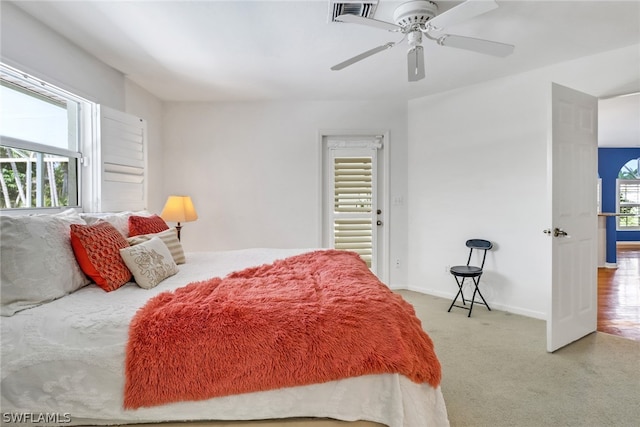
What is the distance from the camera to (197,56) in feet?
9.25

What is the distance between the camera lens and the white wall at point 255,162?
4.15m

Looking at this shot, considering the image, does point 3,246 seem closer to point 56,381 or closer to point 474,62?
point 56,381

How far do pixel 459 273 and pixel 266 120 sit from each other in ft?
9.35

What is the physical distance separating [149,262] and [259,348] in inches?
38.1

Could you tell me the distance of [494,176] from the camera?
353 centimetres

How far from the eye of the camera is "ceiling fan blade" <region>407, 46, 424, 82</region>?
84.2 inches

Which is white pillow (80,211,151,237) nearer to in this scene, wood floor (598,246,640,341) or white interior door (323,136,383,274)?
white interior door (323,136,383,274)

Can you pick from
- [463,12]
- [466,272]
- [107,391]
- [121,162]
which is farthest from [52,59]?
[466,272]

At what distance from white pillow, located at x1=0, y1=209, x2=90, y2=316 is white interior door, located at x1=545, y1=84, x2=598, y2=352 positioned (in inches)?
121

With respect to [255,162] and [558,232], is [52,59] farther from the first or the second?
[558,232]

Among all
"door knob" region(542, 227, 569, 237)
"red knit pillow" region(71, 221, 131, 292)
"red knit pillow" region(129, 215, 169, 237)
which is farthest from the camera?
"door knob" region(542, 227, 569, 237)

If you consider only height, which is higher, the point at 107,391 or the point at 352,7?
the point at 352,7

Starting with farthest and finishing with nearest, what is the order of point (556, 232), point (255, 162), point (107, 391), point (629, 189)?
1. point (629, 189)
2. point (255, 162)
3. point (556, 232)
4. point (107, 391)

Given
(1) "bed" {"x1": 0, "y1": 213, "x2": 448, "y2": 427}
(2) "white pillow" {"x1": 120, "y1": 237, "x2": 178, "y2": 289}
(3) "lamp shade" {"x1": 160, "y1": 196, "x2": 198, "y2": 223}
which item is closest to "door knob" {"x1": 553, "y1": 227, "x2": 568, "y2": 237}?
(1) "bed" {"x1": 0, "y1": 213, "x2": 448, "y2": 427}
